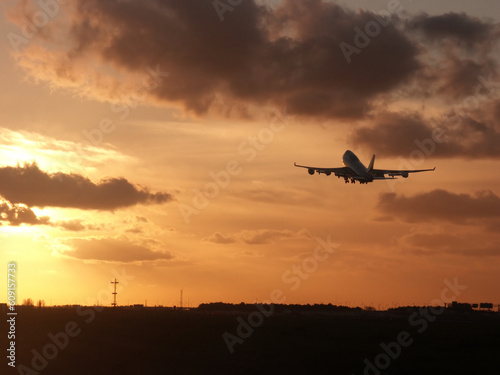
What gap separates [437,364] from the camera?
133750 mm

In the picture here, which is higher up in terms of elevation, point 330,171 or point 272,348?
point 330,171

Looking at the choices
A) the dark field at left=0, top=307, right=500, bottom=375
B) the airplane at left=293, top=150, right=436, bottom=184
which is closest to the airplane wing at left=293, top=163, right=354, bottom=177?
the airplane at left=293, top=150, right=436, bottom=184

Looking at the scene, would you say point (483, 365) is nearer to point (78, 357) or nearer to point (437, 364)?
point (437, 364)

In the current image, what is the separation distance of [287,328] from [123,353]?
4142 centimetres

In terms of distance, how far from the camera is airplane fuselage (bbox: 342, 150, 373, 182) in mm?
167625

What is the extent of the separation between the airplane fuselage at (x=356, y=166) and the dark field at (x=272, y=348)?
35129 millimetres

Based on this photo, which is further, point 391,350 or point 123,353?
point 123,353

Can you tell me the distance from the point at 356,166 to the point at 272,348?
5153cm

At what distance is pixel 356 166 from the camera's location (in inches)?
7057

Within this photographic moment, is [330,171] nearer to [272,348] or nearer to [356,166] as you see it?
[356,166]

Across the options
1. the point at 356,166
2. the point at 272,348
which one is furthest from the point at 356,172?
the point at 272,348

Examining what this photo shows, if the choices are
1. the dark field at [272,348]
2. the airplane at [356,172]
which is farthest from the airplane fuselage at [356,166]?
the dark field at [272,348]

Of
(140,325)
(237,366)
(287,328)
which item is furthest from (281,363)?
(140,325)

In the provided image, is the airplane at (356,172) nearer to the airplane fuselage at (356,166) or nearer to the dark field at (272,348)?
the airplane fuselage at (356,166)
